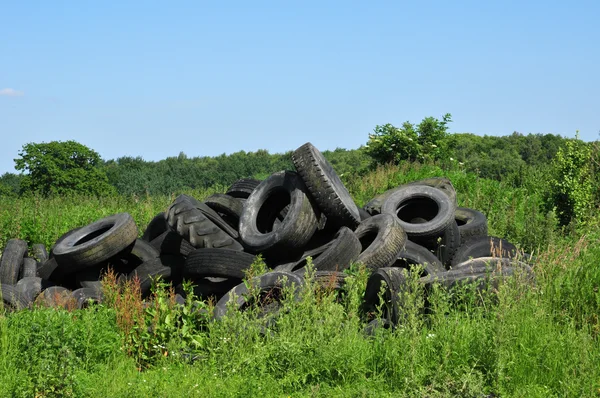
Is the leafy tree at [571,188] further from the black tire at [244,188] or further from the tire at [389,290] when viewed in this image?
the tire at [389,290]

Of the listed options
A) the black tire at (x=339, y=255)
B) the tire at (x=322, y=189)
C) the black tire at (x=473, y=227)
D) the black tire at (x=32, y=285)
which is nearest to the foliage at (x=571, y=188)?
the black tire at (x=473, y=227)

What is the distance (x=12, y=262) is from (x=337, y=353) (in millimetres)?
7542

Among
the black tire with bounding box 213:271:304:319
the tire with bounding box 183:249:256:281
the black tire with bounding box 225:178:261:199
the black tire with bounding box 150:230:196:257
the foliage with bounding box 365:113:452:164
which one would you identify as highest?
the foliage with bounding box 365:113:452:164

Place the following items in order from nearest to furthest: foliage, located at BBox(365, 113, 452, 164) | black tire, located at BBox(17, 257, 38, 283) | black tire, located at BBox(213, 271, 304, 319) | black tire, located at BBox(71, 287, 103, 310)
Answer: black tire, located at BBox(213, 271, 304, 319) → black tire, located at BBox(71, 287, 103, 310) → black tire, located at BBox(17, 257, 38, 283) → foliage, located at BBox(365, 113, 452, 164)

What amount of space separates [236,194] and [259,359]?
7390 millimetres

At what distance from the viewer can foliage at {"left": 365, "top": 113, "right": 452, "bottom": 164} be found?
26062mm

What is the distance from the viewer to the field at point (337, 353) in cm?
678

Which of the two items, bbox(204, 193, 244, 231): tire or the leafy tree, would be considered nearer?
bbox(204, 193, 244, 231): tire

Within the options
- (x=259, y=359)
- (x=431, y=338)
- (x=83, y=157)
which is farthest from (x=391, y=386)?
(x=83, y=157)

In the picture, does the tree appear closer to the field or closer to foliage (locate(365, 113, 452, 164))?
foliage (locate(365, 113, 452, 164))

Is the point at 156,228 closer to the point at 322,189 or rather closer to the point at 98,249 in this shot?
the point at 98,249

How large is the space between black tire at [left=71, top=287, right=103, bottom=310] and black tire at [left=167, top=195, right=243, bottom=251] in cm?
151

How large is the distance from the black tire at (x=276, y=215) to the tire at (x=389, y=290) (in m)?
2.16

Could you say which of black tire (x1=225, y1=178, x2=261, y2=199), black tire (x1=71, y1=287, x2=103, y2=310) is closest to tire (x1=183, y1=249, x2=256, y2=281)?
black tire (x1=71, y1=287, x2=103, y2=310)
